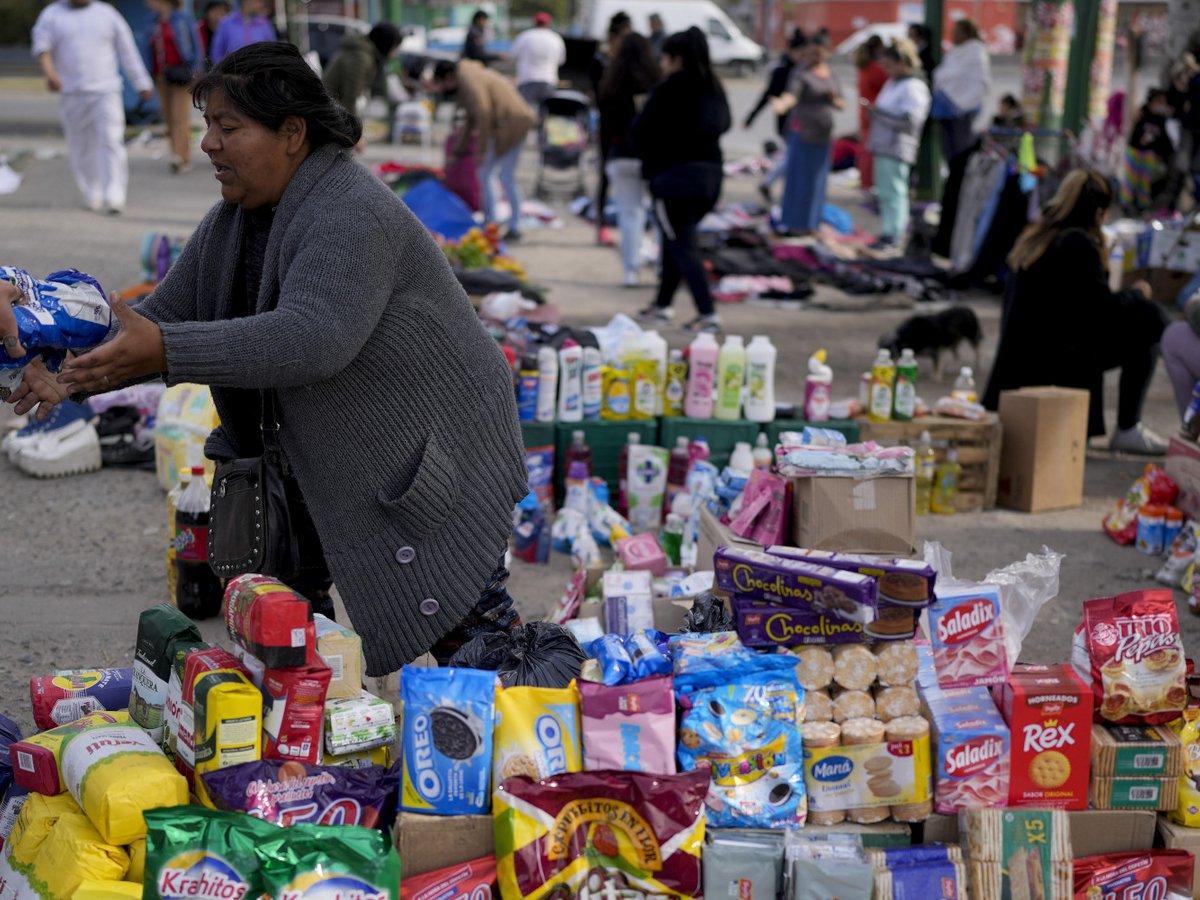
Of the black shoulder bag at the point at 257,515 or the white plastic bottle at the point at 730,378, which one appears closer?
the black shoulder bag at the point at 257,515

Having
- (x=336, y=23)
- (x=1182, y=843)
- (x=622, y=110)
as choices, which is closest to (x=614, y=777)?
(x=1182, y=843)

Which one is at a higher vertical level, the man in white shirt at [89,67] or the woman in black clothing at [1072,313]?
the man in white shirt at [89,67]

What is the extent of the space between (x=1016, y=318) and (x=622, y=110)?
202 inches

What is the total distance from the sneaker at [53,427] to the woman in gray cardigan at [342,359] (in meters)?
4.13

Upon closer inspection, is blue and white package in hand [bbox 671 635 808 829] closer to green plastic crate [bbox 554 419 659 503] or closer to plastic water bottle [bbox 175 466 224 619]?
plastic water bottle [bbox 175 466 224 619]

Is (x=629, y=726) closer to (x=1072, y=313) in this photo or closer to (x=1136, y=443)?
(x=1072, y=313)

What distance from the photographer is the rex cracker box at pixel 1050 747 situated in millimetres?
3139

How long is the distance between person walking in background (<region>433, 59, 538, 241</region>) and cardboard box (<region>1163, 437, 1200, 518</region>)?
7544 mm

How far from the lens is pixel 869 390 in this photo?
697 centimetres

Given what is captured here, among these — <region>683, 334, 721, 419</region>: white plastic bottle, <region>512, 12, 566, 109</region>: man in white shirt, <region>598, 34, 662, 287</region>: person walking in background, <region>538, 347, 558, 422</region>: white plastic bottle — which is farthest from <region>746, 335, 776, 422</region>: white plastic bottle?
<region>512, 12, 566, 109</region>: man in white shirt

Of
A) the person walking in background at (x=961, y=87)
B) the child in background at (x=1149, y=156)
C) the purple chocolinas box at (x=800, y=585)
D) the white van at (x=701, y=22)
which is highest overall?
the white van at (x=701, y=22)

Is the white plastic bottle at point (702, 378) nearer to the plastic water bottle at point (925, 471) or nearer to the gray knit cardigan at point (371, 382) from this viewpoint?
the plastic water bottle at point (925, 471)

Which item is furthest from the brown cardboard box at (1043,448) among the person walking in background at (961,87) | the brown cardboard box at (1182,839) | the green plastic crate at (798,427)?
the person walking in background at (961,87)

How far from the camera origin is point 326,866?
262 cm
